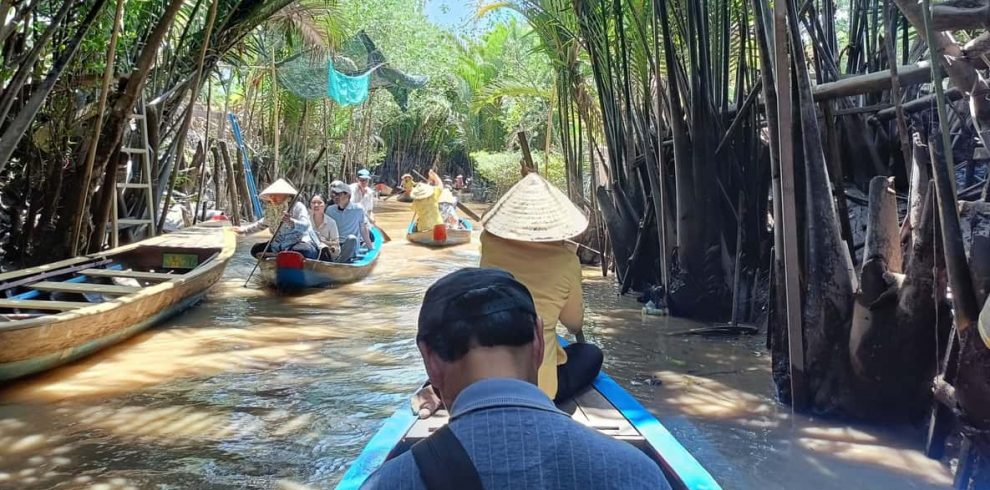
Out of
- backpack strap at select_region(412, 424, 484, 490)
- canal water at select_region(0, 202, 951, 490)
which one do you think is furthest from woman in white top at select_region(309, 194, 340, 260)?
backpack strap at select_region(412, 424, 484, 490)

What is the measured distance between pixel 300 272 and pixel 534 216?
21.6ft

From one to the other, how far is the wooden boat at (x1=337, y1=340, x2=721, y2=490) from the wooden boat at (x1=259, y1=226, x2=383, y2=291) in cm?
616

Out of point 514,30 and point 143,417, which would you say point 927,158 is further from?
point 514,30

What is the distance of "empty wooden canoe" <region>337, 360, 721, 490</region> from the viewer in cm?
255

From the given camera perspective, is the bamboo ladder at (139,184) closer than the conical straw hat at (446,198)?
Yes

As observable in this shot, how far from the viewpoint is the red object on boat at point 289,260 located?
9.00 metres

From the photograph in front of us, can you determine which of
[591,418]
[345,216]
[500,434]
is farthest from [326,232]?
[500,434]

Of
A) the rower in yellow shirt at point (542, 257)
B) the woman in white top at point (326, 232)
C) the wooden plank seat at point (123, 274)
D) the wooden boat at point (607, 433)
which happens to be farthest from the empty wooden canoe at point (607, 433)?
the woman in white top at point (326, 232)

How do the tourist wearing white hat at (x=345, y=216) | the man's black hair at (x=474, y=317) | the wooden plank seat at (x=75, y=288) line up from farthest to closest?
1. the tourist wearing white hat at (x=345, y=216)
2. the wooden plank seat at (x=75, y=288)
3. the man's black hair at (x=474, y=317)

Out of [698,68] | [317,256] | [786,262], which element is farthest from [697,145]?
[317,256]

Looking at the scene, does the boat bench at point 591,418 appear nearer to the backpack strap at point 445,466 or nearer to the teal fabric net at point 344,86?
the backpack strap at point 445,466

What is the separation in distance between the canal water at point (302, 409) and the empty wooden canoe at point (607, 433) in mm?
985

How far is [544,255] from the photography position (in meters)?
3.10

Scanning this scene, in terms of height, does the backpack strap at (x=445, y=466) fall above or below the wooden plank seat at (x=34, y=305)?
above
